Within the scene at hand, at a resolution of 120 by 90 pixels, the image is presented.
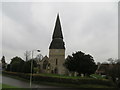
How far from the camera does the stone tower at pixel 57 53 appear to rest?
70500mm

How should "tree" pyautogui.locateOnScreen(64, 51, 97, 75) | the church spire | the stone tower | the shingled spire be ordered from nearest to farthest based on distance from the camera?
"tree" pyautogui.locateOnScreen(64, 51, 97, 75)
the stone tower
the shingled spire
the church spire

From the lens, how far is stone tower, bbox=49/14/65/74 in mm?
70500

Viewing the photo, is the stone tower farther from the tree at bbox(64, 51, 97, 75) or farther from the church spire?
the tree at bbox(64, 51, 97, 75)

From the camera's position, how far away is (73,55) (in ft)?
193

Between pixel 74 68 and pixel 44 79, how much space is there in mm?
12694

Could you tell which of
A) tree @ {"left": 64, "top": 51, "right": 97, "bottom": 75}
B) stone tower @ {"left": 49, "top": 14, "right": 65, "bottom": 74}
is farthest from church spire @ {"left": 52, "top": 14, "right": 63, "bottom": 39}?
tree @ {"left": 64, "top": 51, "right": 97, "bottom": 75}

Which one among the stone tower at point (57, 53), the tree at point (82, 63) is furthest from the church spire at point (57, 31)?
the tree at point (82, 63)

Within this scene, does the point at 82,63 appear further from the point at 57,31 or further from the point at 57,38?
the point at 57,31

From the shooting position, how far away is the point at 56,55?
71062 mm

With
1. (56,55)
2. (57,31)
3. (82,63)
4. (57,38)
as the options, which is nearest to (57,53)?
(56,55)

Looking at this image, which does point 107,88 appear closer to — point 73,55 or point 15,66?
point 73,55

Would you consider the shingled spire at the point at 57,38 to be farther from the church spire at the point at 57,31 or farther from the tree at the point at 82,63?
the tree at the point at 82,63

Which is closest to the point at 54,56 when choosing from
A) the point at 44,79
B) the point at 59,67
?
the point at 59,67

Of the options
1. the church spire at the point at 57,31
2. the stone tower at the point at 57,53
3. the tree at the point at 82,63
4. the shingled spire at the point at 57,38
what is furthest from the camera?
the church spire at the point at 57,31
